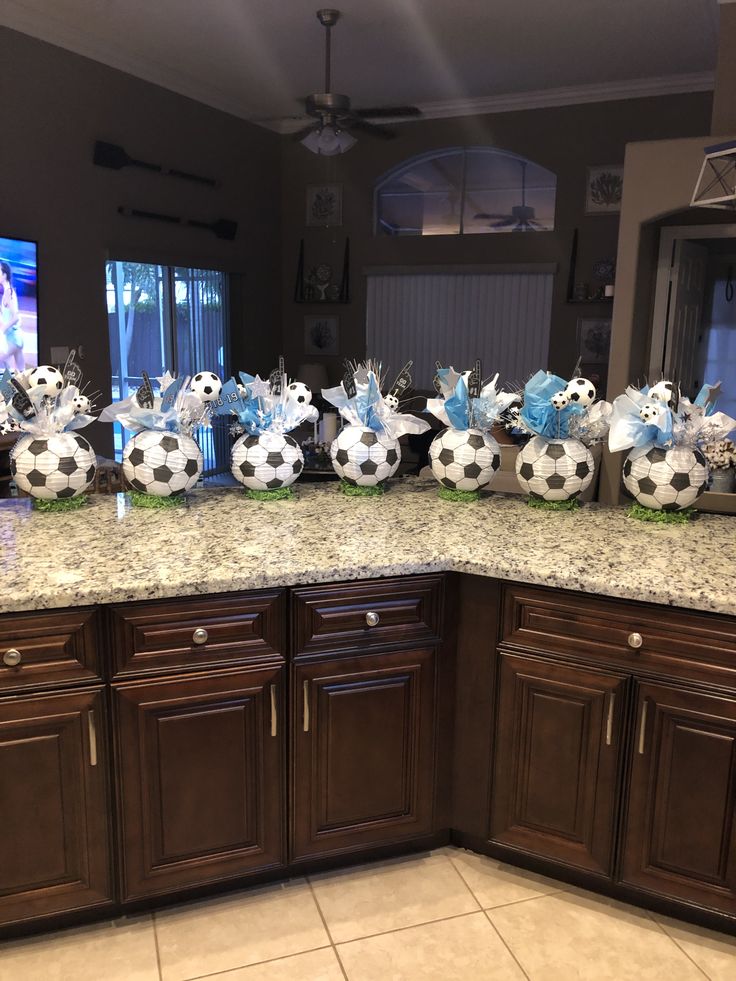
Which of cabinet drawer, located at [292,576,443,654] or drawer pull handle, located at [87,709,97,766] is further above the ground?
cabinet drawer, located at [292,576,443,654]

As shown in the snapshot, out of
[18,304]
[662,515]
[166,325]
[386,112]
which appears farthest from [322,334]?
[662,515]

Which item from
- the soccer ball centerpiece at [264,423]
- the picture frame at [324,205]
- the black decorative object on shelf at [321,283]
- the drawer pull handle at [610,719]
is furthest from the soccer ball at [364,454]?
the picture frame at [324,205]

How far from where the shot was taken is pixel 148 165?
573 centimetres

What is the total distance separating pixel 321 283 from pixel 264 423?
17.2ft

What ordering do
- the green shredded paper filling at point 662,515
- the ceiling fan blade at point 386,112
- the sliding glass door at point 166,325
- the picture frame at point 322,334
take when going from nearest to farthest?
the green shredded paper filling at point 662,515 → the ceiling fan blade at point 386,112 → the sliding glass door at point 166,325 → the picture frame at point 322,334

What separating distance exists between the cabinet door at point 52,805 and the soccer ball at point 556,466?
1370mm

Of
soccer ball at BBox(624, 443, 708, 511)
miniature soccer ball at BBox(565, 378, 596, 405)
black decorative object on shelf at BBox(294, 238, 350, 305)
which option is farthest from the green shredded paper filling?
black decorative object on shelf at BBox(294, 238, 350, 305)

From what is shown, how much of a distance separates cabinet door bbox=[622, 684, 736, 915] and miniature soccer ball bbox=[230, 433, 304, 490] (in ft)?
3.99

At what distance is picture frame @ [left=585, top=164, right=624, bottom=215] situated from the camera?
6.26 m

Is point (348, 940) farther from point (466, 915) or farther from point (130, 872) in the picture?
point (130, 872)

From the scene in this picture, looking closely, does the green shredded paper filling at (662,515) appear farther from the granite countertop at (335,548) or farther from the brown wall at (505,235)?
the brown wall at (505,235)

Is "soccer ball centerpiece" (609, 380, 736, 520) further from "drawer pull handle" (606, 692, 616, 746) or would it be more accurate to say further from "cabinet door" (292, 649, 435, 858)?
"cabinet door" (292, 649, 435, 858)

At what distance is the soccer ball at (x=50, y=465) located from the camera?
2.25m

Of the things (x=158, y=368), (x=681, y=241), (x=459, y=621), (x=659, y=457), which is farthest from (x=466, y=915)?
(x=158, y=368)
